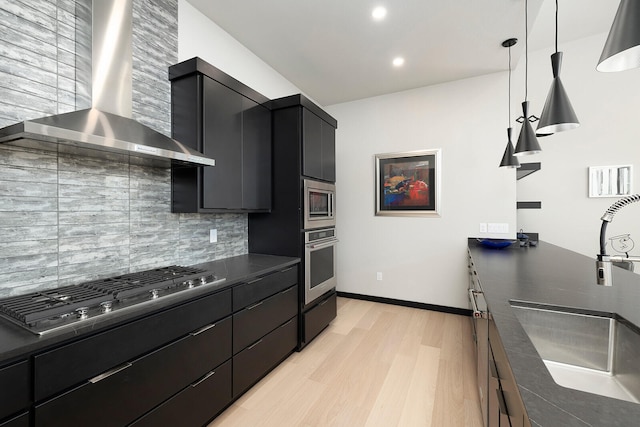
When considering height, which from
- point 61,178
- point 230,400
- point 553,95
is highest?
point 553,95

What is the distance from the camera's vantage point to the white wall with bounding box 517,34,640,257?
3090 millimetres

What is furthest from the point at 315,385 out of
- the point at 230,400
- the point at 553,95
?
the point at 553,95

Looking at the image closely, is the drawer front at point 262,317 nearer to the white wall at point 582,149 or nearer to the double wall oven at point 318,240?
the double wall oven at point 318,240

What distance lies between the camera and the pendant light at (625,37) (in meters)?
0.66

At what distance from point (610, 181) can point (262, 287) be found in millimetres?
4059

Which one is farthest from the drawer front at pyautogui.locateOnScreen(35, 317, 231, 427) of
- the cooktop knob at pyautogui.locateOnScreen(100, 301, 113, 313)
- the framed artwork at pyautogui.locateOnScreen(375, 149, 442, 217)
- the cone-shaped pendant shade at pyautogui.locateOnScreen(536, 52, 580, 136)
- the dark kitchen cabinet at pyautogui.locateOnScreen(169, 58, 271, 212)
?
the framed artwork at pyautogui.locateOnScreen(375, 149, 442, 217)

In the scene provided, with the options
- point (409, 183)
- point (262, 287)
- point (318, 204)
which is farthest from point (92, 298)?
point (409, 183)

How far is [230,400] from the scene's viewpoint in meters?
1.81

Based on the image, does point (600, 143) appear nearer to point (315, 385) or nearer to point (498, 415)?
point (498, 415)

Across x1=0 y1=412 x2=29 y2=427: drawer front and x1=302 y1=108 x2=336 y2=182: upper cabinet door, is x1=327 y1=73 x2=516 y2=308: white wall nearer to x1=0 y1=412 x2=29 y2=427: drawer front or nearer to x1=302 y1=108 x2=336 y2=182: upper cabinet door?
x1=302 y1=108 x2=336 y2=182: upper cabinet door

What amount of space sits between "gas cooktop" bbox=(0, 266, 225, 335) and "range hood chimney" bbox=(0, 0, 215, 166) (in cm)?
73

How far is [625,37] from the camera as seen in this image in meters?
0.68

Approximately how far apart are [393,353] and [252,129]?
2.49 m

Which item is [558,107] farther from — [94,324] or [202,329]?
[94,324]
